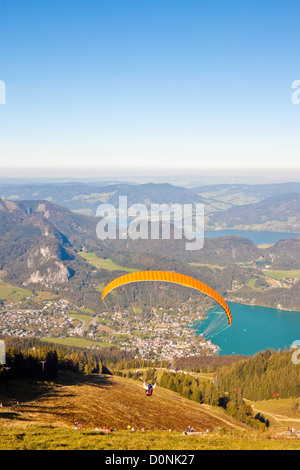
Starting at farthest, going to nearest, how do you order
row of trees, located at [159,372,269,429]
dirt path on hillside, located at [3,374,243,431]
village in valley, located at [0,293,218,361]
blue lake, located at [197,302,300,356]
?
blue lake, located at [197,302,300,356] < village in valley, located at [0,293,218,361] < row of trees, located at [159,372,269,429] < dirt path on hillside, located at [3,374,243,431]

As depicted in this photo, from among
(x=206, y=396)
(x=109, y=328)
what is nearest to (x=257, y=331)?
(x=109, y=328)

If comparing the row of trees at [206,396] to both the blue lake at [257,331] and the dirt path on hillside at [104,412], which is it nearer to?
the dirt path on hillside at [104,412]

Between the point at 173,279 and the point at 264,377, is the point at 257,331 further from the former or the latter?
the point at 173,279

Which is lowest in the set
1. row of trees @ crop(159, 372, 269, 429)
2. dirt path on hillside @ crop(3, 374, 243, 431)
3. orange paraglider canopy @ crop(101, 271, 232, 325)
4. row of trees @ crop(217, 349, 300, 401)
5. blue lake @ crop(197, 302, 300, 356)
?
blue lake @ crop(197, 302, 300, 356)

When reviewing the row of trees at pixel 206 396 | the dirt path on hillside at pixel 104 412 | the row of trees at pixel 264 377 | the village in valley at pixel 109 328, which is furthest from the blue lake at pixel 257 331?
the dirt path on hillside at pixel 104 412

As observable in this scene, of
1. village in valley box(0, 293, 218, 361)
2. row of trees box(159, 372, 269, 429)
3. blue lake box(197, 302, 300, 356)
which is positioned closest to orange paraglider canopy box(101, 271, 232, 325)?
row of trees box(159, 372, 269, 429)

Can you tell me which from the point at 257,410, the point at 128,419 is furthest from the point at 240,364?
A: the point at 128,419

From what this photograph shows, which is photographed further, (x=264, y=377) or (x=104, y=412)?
(x=264, y=377)

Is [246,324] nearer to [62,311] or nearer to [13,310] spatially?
[62,311]

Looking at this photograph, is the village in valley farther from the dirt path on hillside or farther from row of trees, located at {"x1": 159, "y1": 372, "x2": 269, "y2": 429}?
the dirt path on hillside
